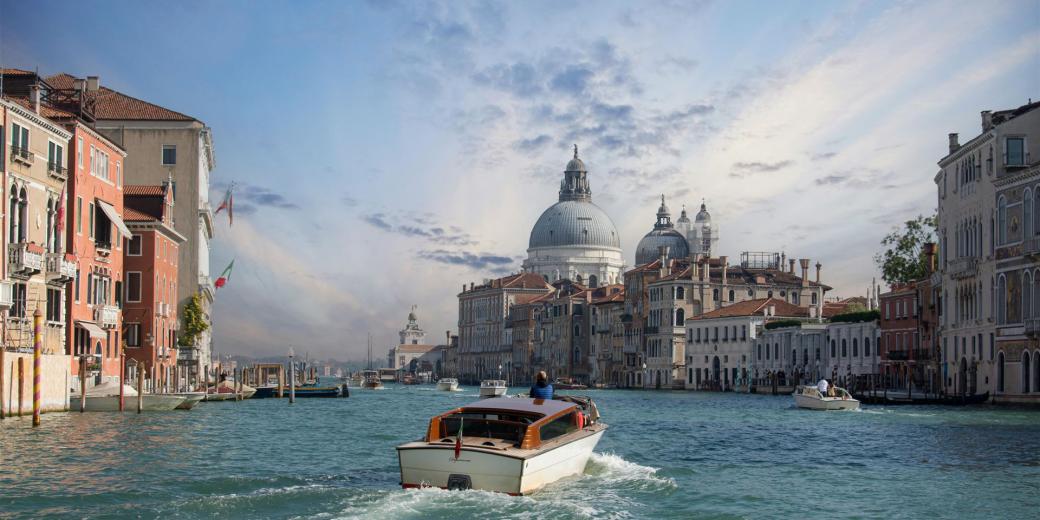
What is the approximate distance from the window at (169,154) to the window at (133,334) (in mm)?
11223

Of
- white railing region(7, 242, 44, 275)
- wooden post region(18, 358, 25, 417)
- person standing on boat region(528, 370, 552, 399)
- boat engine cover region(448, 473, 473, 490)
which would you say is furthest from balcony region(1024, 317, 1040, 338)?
boat engine cover region(448, 473, 473, 490)

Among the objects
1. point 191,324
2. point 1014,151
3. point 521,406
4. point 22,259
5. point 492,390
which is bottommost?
point 492,390

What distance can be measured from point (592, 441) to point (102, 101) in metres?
42.2

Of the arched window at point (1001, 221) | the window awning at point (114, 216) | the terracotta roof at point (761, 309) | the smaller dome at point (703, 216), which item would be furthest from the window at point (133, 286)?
the smaller dome at point (703, 216)

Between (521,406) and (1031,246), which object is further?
(1031,246)

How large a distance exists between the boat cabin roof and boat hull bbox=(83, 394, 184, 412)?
66.5ft

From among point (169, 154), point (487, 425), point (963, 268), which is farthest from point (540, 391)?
point (169, 154)

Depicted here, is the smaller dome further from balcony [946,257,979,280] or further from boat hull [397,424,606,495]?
boat hull [397,424,606,495]


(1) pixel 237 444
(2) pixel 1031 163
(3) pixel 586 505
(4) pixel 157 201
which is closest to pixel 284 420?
(1) pixel 237 444

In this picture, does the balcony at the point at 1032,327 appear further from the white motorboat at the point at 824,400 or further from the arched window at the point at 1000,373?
the white motorboat at the point at 824,400

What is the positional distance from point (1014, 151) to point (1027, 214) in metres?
3.15

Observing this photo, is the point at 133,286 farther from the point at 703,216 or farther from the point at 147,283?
the point at 703,216

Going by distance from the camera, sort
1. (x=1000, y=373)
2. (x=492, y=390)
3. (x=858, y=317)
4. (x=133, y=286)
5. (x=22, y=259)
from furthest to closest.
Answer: (x=858, y=317), (x=492, y=390), (x=1000, y=373), (x=133, y=286), (x=22, y=259)

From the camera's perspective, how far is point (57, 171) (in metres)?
37.2
